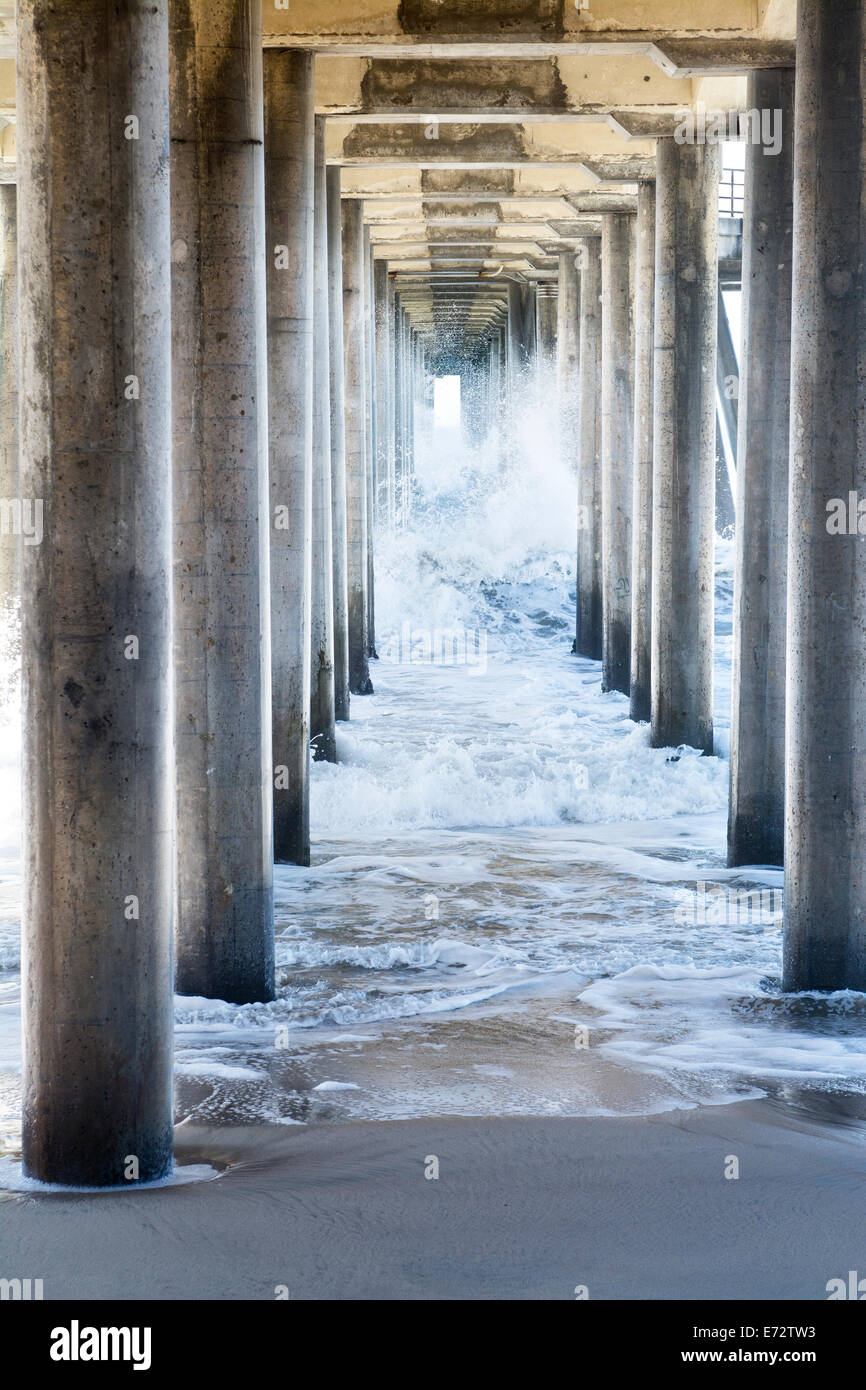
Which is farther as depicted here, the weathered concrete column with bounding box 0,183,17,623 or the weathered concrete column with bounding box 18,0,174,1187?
the weathered concrete column with bounding box 0,183,17,623

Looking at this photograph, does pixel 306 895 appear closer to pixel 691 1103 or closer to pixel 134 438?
pixel 691 1103

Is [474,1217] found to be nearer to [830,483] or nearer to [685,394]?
[830,483]

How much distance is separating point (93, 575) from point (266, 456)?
258 centimetres

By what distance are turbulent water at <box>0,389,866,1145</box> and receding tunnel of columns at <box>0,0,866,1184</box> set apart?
0.26 metres

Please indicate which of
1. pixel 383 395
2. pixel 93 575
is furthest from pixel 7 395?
pixel 93 575

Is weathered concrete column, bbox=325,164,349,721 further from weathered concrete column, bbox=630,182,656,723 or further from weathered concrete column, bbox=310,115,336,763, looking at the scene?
weathered concrete column, bbox=630,182,656,723

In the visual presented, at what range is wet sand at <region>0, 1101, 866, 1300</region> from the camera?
365 cm

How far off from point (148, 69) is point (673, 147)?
9049mm


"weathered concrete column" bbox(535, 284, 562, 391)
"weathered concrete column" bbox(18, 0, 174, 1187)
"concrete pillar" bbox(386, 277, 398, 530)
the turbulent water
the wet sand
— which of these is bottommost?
the turbulent water

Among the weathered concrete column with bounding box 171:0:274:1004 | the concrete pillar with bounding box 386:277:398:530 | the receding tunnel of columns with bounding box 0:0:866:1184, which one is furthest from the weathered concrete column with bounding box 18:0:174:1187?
the concrete pillar with bounding box 386:277:398:530

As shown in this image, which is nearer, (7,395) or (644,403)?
(644,403)

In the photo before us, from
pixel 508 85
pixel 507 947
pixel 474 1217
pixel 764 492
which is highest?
pixel 508 85

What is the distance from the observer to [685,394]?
12398 millimetres

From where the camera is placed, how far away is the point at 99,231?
3863mm
